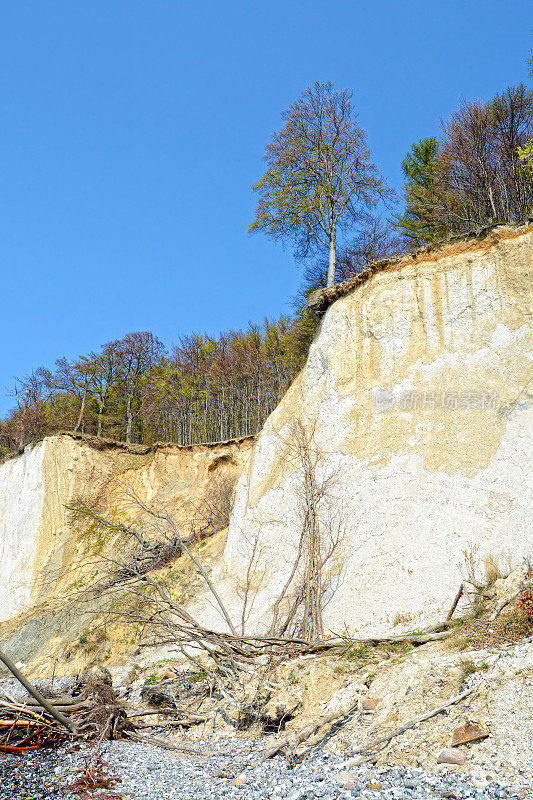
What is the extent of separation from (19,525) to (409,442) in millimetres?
18705

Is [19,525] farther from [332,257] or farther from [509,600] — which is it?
[509,600]

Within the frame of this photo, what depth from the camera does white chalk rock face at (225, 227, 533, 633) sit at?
44.1 feet

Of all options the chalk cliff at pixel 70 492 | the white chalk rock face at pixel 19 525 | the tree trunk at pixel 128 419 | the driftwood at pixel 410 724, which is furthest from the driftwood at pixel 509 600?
the tree trunk at pixel 128 419

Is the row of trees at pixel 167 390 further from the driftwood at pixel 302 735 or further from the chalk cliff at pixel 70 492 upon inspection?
the driftwood at pixel 302 735

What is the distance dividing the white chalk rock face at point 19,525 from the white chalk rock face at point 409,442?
1119cm

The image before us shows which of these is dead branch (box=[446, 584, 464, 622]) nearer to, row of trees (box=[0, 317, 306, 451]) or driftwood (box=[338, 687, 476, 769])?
driftwood (box=[338, 687, 476, 769])

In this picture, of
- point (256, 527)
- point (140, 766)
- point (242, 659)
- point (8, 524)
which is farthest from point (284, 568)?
point (8, 524)

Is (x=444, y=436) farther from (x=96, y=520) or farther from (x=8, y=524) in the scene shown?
(x=8, y=524)

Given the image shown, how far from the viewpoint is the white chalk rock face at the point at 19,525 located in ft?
81.3

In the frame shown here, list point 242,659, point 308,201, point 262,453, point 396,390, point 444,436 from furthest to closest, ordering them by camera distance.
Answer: point 308,201
point 262,453
point 396,390
point 444,436
point 242,659

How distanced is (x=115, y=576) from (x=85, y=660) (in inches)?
115

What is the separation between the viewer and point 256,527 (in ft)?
58.4

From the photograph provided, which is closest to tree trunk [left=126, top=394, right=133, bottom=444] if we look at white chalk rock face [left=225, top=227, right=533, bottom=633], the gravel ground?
white chalk rock face [left=225, top=227, right=533, bottom=633]

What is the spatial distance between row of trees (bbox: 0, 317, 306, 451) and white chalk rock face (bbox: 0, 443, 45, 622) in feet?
23.1
